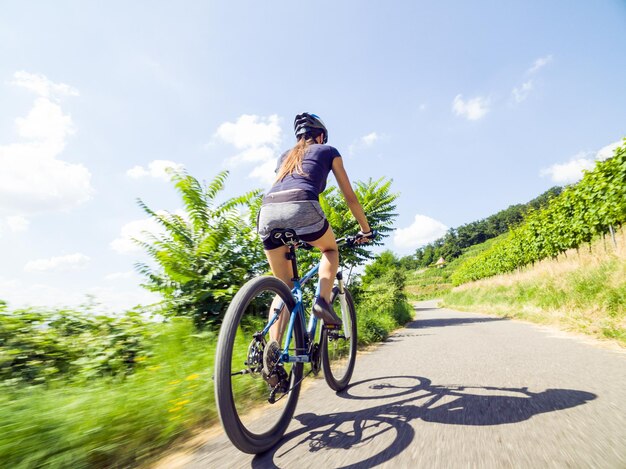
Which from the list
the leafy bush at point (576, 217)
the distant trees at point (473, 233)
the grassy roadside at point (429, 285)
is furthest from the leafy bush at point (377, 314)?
the distant trees at point (473, 233)

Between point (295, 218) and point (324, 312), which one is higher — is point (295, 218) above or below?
above

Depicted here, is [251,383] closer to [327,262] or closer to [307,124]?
[327,262]

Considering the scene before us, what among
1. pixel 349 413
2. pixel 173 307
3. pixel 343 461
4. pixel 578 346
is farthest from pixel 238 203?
pixel 578 346

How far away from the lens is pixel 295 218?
7.23ft

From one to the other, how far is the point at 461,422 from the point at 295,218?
1.63 m

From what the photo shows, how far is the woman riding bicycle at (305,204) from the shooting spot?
87.1 inches

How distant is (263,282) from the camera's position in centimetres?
200

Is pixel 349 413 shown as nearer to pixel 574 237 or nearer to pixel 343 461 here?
pixel 343 461

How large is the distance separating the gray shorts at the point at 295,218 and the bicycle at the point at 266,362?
64 mm

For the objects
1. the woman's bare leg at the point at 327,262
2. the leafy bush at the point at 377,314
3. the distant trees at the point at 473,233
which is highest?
the distant trees at the point at 473,233

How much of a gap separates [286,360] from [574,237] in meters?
18.6

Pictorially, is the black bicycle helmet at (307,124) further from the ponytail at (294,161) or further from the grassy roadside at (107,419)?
the grassy roadside at (107,419)

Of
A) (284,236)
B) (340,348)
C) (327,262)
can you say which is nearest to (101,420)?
(284,236)

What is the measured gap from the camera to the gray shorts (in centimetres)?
220
